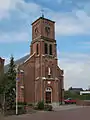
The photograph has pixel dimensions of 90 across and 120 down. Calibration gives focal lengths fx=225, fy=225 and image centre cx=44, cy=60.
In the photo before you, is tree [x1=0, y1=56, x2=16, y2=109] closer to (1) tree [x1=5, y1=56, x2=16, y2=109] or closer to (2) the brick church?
(1) tree [x1=5, y1=56, x2=16, y2=109]

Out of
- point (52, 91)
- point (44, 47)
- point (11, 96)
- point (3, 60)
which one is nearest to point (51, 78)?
point (52, 91)

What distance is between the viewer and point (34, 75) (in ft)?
163

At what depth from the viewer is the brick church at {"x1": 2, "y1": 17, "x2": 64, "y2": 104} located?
47812 mm

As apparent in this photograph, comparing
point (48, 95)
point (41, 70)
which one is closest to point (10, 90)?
point (41, 70)

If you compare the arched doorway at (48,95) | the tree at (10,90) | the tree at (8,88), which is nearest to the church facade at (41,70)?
the arched doorway at (48,95)

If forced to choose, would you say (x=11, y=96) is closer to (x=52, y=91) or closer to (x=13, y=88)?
(x=13, y=88)

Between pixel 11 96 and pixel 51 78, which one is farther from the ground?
pixel 51 78

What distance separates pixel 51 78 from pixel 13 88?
1826 centimetres

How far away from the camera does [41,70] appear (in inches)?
1901

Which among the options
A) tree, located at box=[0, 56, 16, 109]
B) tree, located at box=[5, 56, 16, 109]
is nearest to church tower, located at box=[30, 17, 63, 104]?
tree, located at box=[5, 56, 16, 109]

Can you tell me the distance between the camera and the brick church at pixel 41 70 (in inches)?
1882

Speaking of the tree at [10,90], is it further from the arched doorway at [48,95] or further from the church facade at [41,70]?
the arched doorway at [48,95]

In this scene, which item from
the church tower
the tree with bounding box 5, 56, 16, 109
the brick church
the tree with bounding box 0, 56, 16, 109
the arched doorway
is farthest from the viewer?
the arched doorway

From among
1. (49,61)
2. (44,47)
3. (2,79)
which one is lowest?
(2,79)
